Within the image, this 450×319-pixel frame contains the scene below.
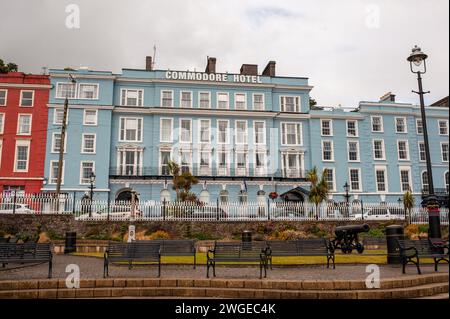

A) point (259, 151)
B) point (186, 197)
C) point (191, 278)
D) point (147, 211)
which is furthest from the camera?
point (259, 151)

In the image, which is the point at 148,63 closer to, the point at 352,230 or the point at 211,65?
the point at 211,65

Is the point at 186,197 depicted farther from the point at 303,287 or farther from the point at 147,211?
the point at 303,287

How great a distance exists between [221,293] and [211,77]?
103 feet

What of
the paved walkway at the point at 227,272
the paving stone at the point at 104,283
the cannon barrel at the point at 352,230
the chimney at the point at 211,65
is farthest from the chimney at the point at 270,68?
the paving stone at the point at 104,283

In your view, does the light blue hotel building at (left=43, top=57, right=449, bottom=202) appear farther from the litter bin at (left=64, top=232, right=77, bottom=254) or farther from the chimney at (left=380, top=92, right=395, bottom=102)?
the litter bin at (left=64, top=232, right=77, bottom=254)

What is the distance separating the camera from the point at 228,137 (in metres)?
36.8

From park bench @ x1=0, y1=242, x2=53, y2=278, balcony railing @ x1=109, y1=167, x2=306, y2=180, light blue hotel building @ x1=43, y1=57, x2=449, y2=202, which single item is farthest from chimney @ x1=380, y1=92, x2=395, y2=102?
park bench @ x1=0, y1=242, x2=53, y2=278

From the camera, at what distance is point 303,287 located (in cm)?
830

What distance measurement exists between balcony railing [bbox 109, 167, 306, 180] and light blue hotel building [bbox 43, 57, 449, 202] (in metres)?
0.09

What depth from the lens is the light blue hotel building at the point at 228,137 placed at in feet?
114

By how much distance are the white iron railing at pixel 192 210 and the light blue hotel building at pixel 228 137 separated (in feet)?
34.9

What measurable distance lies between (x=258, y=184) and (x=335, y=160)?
8.54 m

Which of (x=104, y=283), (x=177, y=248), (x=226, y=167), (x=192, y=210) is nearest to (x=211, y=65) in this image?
(x=226, y=167)
